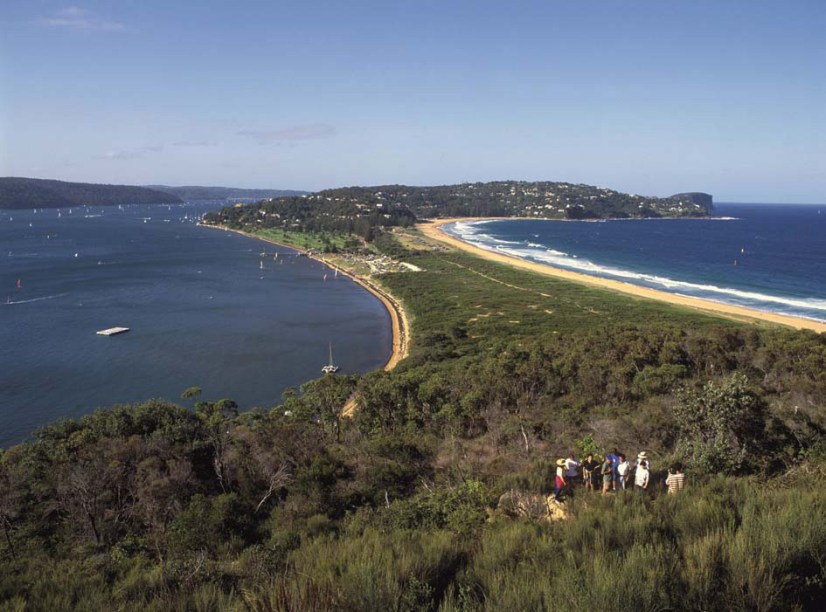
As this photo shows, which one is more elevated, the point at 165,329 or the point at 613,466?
the point at 613,466

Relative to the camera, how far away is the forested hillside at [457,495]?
3543mm

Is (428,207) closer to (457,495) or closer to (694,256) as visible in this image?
(694,256)

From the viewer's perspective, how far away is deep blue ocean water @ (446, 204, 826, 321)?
49.2 m

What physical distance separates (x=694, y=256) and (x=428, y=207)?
93.3m

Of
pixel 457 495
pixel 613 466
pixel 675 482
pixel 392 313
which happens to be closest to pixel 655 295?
pixel 392 313

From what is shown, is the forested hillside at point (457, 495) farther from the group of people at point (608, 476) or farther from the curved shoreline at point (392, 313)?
the curved shoreline at point (392, 313)

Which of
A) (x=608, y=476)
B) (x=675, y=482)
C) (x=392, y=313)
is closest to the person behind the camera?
(x=675, y=482)

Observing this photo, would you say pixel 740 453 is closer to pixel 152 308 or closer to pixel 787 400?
pixel 787 400

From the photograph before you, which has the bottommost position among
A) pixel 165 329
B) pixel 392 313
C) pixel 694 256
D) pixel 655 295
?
pixel 165 329

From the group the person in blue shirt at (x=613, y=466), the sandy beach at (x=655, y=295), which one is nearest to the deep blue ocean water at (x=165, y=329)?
the person in blue shirt at (x=613, y=466)

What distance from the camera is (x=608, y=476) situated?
7.03 metres

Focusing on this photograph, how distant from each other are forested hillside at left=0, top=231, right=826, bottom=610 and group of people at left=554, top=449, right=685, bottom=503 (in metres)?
0.29

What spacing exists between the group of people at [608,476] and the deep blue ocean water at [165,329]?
20.0 m

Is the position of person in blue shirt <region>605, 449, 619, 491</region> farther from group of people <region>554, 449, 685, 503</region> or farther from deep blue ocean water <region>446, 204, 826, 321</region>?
deep blue ocean water <region>446, 204, 826, 321</region>
